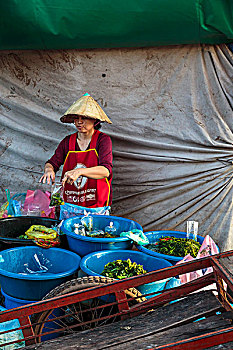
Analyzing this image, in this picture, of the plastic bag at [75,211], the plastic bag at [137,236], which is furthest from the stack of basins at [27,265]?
the plastic bag at [137,236]

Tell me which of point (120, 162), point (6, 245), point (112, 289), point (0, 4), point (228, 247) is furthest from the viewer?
point (120, 162)

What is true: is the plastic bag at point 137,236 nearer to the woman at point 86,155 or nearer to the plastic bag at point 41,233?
the plastic bag at point 41,233

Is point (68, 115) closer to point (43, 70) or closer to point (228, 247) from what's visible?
point (43, 70)

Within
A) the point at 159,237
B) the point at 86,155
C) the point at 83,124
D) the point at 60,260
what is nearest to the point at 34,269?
the point at 60,260

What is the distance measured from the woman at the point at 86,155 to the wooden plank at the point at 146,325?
6.49ft

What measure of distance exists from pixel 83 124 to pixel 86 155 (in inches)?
11.8

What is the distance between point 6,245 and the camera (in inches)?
101

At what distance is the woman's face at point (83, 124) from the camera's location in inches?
143

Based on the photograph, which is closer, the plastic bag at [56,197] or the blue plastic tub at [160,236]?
the blue plastic tub at [160,236]

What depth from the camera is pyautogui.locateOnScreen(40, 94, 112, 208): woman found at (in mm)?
3600

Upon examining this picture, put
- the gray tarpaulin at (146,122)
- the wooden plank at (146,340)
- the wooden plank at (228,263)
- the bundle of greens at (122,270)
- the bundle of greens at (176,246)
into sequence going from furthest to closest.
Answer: the gray tarpaulin at (146,122) < the bundle of greens at (176,246) < the bundle of greens at (122,270) < the wooden plank at (228,263) < the wooden plank at (146,340)

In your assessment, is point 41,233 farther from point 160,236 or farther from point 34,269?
point 160,236

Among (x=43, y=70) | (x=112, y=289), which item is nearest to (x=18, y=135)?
(x=43, y=70)

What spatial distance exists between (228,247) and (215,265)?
262 centimetres
